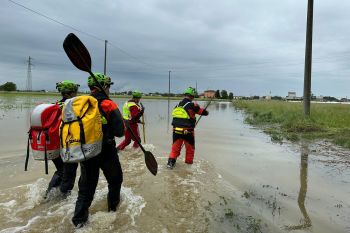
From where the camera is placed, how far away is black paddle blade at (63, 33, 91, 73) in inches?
183

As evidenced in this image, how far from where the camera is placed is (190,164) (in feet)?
28.9

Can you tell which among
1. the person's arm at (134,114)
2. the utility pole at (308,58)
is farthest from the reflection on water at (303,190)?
the utility pole at (308,58)

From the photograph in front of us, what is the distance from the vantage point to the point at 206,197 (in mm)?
6219

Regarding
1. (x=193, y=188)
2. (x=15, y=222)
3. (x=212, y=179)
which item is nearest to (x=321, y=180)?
(x=212, y=179)

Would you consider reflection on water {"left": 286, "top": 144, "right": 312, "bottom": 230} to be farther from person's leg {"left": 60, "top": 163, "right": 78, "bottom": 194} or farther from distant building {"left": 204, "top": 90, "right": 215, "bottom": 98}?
person's leg {"left": 60, "top": 163, "right": 78, "bottom": 194}

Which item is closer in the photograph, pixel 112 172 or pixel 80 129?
pixel 80 129

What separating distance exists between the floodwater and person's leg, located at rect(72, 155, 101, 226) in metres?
0.16

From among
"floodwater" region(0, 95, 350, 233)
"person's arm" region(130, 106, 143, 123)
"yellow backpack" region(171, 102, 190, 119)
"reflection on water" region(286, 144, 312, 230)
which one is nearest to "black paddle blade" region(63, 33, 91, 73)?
"floodwater" region(0, 95, 350, 233)

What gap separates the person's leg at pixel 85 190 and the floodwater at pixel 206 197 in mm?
157

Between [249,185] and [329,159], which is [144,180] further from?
[329,159]

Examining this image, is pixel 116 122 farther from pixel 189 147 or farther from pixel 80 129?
pixel 189 147

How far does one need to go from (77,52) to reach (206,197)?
3350mm

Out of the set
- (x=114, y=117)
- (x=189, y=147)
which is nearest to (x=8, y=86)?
(x=189, y=147)

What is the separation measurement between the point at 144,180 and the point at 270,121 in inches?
645
